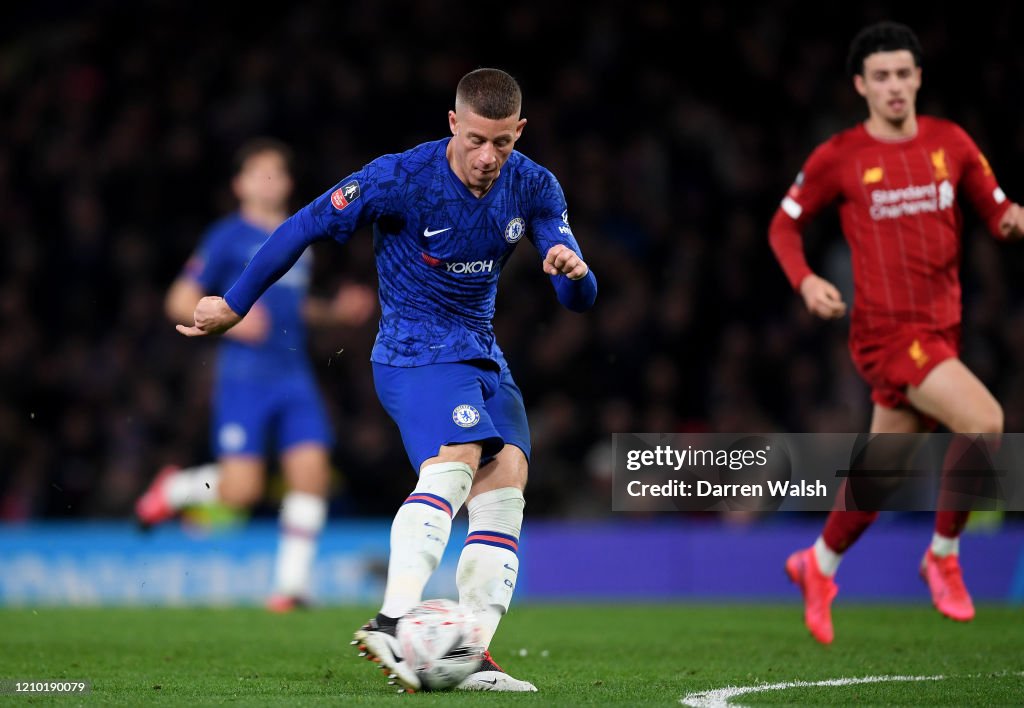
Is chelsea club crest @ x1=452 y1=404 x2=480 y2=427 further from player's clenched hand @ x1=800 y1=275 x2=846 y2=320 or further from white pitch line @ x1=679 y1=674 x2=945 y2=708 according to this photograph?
player's clenched hand @ x1=800 y1=275 x2=846 y2=320

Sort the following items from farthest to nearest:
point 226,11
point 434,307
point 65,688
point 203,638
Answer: point 226,11 → point 203,638 → point 434,307 → point 65,688

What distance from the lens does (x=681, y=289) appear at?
11.7 meters

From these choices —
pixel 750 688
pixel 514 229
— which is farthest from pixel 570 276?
pixel 750 688

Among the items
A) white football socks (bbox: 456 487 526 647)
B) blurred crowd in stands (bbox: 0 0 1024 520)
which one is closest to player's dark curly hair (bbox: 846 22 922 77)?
white football socks (bbox: 456 487 526 647)

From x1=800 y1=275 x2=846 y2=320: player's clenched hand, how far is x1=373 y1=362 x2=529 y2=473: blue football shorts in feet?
4.27

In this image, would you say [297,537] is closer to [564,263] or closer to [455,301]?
[455,301]

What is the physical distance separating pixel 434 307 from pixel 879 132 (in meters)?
2.33

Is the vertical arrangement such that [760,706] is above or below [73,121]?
below

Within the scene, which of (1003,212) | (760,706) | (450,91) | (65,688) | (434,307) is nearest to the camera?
(760,706)

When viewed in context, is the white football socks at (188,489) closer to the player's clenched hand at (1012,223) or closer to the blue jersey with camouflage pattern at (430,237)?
the blue jersey with camouflage pattern at (430,237)

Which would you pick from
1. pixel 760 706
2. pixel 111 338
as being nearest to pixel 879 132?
pixel 760 706

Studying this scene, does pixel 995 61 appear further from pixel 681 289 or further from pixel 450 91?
pixel 450 91

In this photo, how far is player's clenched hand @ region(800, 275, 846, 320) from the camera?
5.40m

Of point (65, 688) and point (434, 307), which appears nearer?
point (65, 688)
